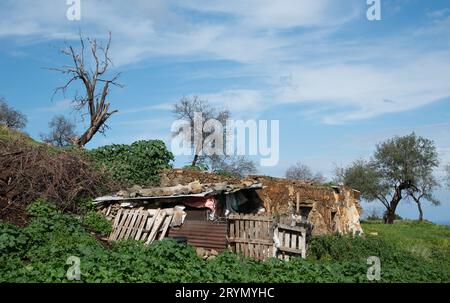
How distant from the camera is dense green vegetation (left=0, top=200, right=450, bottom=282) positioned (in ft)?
30.1

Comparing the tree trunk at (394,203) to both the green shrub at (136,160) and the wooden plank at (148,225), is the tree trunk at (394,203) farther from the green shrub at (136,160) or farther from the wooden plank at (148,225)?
the wooden plank at (148,225)

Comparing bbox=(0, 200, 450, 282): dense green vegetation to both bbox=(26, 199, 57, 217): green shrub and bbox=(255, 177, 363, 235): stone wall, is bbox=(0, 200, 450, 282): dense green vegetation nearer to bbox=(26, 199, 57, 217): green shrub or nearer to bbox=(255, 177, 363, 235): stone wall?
bbox=(26, 199, 57, 217): green shrub

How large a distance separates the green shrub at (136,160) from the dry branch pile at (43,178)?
5.02ft

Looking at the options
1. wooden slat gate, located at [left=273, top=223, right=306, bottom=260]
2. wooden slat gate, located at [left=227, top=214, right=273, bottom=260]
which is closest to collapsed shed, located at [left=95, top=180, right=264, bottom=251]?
wooden slat gate, located at [left=227, top=214, right=273, bottom=260]

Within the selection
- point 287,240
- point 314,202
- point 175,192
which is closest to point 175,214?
point 175,192

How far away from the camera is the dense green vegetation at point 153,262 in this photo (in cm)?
917

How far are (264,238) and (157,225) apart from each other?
3.41 metres

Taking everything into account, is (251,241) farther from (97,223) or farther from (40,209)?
(40,209)

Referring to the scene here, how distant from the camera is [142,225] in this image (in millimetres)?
16234

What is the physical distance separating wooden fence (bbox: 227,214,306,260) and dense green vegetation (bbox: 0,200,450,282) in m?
0.72

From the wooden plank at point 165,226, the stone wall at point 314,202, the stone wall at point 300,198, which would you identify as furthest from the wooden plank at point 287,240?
the stone wall at point 314,202

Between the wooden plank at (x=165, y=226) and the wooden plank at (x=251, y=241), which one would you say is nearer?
the wooden plank at (x=251, y=241)
